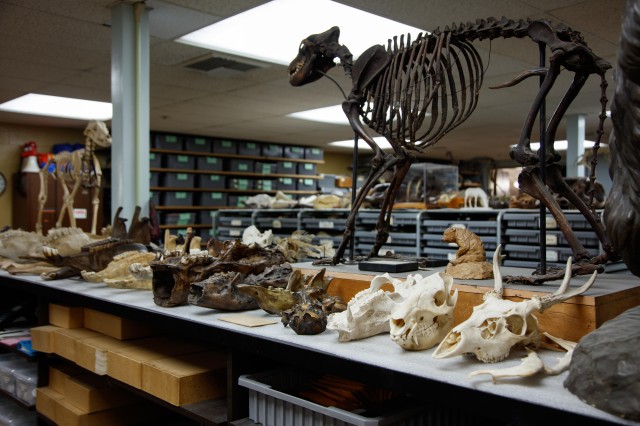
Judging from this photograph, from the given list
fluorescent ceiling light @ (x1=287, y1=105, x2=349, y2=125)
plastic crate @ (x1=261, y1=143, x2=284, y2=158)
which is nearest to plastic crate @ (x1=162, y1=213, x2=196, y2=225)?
plastic crate @ (x1=261, y1=143, x2=284, y2=158)

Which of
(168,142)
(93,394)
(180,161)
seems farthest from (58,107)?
(93,394)

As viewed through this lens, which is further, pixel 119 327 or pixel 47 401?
pixel 47 401

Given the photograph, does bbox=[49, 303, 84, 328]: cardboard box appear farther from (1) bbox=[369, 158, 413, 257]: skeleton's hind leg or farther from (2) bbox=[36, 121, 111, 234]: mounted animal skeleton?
(2) bbox=[36, 121, 111, 234]: mounted animal skeleton

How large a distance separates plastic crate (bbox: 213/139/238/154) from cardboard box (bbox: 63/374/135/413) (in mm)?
7833

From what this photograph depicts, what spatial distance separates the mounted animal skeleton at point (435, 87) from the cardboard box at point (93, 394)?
1.16 metres

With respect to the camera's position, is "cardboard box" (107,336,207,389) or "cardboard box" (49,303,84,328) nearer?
"cardboard box" (107,336,207,389)

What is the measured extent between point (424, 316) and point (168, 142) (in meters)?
8.66

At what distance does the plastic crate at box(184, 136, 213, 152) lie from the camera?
9.89m

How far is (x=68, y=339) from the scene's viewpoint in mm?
2611

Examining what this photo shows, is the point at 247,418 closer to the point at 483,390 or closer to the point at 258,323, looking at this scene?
the point at 258,323

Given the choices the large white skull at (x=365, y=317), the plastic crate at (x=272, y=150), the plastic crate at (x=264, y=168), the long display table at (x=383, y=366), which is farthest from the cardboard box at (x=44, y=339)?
the plastic crate at (x=272, y=150)

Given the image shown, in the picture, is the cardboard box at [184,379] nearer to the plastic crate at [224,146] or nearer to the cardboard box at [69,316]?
the cardboard box at [69,316]

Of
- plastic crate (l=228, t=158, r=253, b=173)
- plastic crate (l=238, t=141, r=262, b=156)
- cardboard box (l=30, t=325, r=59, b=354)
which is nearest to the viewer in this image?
cardboard box (l=30, t=325, r=59, b=354)

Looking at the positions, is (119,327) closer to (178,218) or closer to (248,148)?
(178,218)
